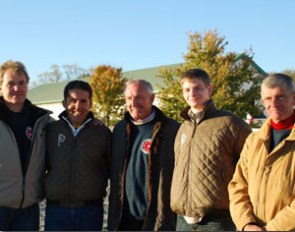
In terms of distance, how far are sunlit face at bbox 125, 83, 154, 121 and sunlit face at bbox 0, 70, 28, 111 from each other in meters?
1.18

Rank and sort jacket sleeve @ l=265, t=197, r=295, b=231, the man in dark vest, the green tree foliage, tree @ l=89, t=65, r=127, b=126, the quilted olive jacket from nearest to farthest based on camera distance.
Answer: jacket sleeve @ l=265, t=197, r=295, b=231, the quilted olive jacket, the man in dark vest, the green tree foliage, tree @ l=89, t=65, r=127, b=126

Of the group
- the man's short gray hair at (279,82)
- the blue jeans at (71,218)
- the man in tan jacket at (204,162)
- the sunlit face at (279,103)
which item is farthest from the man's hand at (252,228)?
the blue jeans at (71,218)

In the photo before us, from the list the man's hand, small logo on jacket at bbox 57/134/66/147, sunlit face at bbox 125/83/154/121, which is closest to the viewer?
the man's hand

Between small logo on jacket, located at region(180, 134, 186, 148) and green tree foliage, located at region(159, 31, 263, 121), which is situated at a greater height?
green tree foliage, located at region(159, 31, 263, 121)

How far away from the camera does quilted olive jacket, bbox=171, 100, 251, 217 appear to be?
401cm

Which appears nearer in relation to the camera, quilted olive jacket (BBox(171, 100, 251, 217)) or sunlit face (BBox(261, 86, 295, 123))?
sunlit face (BBox(261, 86, 295, 123))

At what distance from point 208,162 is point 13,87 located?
226 cm

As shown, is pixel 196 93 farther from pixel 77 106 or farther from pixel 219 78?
pixel 219 78

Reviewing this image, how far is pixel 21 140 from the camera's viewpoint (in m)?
4.59

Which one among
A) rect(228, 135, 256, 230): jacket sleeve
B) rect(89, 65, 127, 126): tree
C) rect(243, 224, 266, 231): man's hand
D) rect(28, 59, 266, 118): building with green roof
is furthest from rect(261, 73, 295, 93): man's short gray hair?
rect(28, 59, 266, 118): building with green roof

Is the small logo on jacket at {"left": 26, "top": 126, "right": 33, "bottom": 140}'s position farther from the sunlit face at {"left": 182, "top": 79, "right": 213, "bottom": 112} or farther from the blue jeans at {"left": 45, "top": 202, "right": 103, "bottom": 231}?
the sunlit face at {"left": 182, "top": 79, "right": 213, "bottom": 112}

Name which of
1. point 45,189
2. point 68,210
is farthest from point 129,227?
point 45,189

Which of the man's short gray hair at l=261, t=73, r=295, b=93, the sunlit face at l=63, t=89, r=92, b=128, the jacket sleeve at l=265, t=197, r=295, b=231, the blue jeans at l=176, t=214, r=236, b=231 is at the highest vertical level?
the man's short gray hair at l=261, t=73, r=295, b=93

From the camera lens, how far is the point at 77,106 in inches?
186
